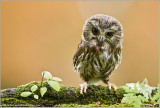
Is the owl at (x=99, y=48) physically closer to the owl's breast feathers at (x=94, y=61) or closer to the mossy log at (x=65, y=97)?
the owl's breast feathers at (x=94, y=61)

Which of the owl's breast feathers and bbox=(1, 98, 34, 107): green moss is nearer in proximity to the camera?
bbox=(1, 98, 34, 107): green moss

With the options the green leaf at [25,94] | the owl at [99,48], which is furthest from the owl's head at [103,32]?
the green leaf at [25,94]

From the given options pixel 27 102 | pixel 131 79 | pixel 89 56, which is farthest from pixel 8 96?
pixel 131 79

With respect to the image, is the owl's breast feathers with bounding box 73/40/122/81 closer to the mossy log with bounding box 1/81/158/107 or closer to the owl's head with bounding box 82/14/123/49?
the owl's head with bounding box 82/14/123/49

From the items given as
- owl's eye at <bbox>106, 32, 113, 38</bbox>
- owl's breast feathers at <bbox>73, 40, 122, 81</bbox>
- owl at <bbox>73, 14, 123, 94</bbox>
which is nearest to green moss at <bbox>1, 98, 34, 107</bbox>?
owl at <bbox>73, 14, 123, 94</bbox>

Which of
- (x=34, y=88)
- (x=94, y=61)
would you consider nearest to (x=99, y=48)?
(x=94, y=61)

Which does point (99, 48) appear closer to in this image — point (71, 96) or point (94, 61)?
point (94, 61)
